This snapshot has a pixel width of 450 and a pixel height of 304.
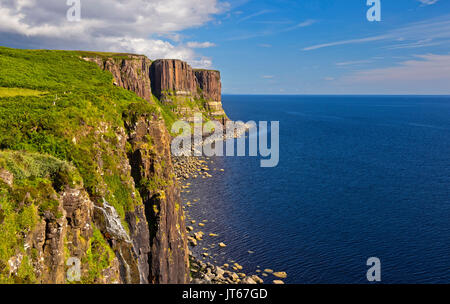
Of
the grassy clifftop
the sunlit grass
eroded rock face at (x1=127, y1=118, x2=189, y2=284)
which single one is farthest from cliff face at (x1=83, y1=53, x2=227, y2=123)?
eroded rock face at (x1=127, y1=118, x2=189, y2=284)

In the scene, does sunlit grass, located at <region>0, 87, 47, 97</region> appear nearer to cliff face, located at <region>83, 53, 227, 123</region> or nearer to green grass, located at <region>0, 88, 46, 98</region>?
green grass, located at <region>0, 88, 46, 98</region>

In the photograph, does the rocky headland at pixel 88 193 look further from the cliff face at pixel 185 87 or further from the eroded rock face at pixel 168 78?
the cliff face at pixel 185 87

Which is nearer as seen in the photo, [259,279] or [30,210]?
[30,210]

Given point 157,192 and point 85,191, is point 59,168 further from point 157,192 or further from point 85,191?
point 157,192

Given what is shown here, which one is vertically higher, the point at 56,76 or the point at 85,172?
the point at 56,76

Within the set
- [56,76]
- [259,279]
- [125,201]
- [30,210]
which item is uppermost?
[56,76]
